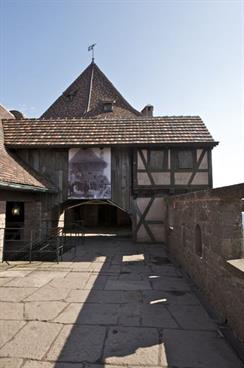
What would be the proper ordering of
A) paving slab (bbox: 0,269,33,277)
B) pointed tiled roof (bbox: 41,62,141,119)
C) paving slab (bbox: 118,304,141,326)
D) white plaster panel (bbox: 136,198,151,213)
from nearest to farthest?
paving slab (bbox: 118,304,141,326), paving slab (bbox: 0,269,33,277), white plaster panel (bbox: 136,198,151,213), pointed tiled roof (bbox: 41,62,141,119)

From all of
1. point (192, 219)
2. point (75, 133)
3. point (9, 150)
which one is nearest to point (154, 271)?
point (192, 219)

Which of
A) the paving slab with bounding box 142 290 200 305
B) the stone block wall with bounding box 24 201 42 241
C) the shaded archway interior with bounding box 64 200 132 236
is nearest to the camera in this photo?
the paving slab with bounding box 142 290 200 305

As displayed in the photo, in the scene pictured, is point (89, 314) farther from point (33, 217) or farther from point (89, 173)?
point (89, 173)

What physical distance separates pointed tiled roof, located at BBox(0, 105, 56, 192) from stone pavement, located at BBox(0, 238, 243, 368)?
2.55 meters

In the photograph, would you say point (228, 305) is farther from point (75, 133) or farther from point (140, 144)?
point (75, 133)

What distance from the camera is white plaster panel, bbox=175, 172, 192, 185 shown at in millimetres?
10929

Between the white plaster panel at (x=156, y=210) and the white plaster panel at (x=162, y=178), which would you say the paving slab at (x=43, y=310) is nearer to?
the white plaster panel at (x=156, y=210)

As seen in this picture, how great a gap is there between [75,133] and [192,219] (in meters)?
7.78

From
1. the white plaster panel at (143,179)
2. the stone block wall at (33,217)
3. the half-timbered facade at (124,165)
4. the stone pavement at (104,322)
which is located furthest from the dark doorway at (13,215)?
the white plaster panel at (143,179)

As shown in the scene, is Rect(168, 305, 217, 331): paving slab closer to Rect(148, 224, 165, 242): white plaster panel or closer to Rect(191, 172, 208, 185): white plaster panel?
Rect(148, 224, 165, 242): white plaster panel

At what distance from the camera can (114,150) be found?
37.0 ft

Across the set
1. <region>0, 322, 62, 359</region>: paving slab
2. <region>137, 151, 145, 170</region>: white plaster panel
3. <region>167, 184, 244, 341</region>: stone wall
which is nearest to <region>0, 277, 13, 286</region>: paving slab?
Answer: <region>0, 322, 62, 359</region>: paving slab

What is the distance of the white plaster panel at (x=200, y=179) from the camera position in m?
10.9

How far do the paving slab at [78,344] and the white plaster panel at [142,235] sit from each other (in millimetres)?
7401
